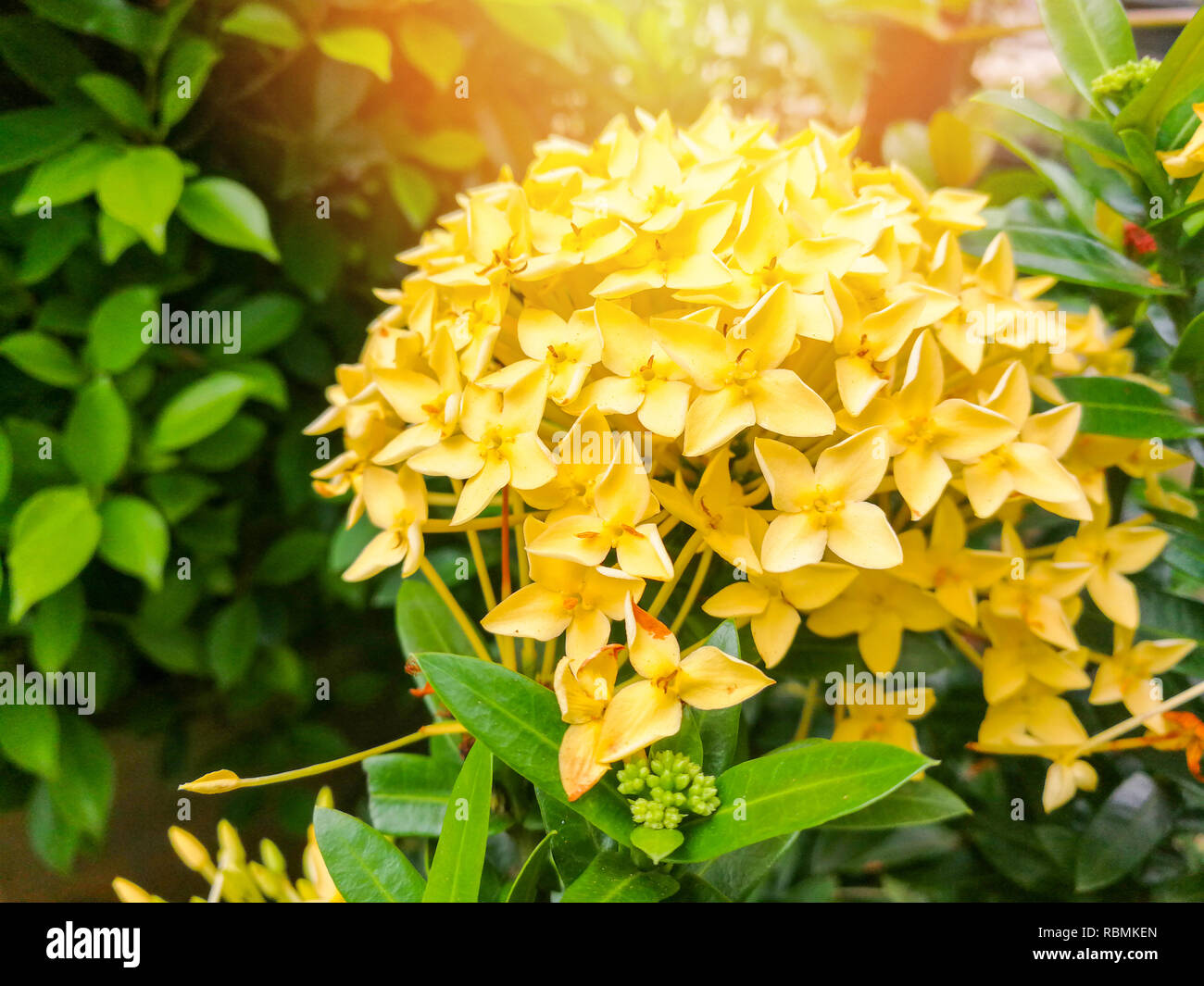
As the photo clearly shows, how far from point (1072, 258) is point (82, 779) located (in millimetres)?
1031

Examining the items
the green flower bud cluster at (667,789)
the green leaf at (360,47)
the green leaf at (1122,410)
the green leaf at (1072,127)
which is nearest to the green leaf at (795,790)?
the green flower bud cluster at (667,789)

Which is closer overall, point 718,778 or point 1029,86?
point 718,778

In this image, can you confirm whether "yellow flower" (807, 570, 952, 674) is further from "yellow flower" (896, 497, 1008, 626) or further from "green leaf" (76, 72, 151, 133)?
"green leaf" (76, 72, 151, 133)

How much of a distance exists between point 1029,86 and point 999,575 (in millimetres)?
940

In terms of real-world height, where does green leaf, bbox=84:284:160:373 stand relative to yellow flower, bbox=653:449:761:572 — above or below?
above

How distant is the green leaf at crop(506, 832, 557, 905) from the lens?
49 centimetres

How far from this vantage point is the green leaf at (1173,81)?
1.89 feet

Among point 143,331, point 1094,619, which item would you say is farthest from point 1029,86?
point 143,331

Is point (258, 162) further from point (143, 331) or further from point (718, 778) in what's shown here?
point (718, 778)

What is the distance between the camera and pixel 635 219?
516mm

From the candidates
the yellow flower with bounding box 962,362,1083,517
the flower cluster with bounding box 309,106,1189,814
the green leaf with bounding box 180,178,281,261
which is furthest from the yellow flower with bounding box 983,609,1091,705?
the green leaf with bounding box 180,178,281,261

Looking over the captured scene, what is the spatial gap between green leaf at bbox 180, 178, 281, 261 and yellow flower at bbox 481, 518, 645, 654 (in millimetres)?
464

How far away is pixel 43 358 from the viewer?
77 centimetres

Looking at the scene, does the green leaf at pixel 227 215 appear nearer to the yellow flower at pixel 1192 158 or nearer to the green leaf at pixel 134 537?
the green leaf at pixel 134 537
